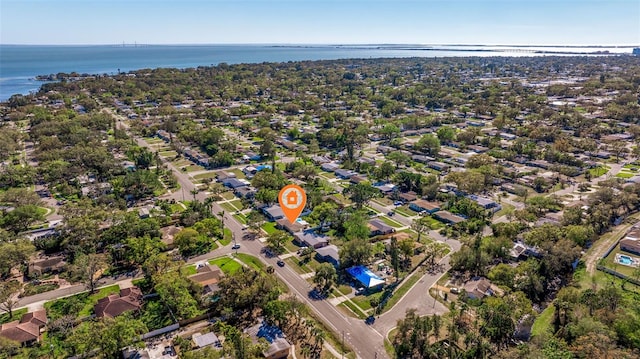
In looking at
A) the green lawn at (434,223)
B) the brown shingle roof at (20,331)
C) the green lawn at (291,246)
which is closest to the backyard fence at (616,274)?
the green lawn at (434,223)

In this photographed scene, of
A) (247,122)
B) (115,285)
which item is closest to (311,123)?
(247,122)

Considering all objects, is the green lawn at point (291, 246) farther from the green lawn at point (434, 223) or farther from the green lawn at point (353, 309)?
the green lawn at point (434, 223)

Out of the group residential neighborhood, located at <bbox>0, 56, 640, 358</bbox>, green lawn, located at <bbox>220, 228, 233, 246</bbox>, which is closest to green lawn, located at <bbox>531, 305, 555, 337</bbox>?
residential neighborhood, located at <bbox>0, 56, 640, 358</bbox>

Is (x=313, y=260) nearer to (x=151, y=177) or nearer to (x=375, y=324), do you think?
(x=375, y=324)

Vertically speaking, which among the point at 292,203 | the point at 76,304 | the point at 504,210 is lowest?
the point at 76,304

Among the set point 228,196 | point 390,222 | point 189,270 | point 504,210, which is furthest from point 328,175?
point 189,270

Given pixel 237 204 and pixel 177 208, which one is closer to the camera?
pixel 177 208

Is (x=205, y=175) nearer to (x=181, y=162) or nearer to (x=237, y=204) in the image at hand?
(x=181, y=162)
